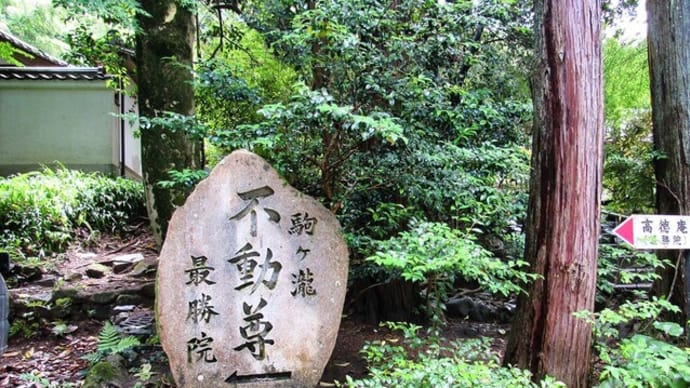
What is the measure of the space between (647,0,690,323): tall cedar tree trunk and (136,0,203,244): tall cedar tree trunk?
4.94 metres

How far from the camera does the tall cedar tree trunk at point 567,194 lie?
116 inches

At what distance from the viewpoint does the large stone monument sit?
310 centimetres

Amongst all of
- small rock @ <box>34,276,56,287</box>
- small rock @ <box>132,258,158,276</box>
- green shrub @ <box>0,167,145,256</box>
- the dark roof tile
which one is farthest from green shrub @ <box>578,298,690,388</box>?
the dark roof tile

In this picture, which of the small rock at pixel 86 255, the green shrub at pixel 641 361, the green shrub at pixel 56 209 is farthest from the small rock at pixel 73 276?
the green shrub at pixel 641 361

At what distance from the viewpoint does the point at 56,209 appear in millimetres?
6164

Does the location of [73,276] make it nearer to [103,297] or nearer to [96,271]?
[96,271]

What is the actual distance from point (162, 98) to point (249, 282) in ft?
10.7

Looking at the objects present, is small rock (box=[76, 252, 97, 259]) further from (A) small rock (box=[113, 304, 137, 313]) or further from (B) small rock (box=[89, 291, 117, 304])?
(A) small rock (box=[113, 304, 137, 313])

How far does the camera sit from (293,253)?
330 centimetres

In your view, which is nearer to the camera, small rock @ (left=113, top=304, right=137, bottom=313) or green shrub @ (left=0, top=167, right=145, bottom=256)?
small rock @ (left=113, top=304, right=137, bottom=313)

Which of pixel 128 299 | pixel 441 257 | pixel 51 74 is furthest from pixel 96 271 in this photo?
pixel 51 74

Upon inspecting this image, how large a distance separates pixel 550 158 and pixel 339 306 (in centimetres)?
A: 178

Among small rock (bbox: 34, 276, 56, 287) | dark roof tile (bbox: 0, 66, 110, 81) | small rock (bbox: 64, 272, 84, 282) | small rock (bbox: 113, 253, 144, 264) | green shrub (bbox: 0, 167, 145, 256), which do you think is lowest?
small rock (bbox: 34, 276, 56, 287)

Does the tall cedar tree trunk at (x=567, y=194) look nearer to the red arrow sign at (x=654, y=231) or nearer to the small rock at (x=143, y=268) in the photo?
the red arrow sign at (x=654, y=231)
